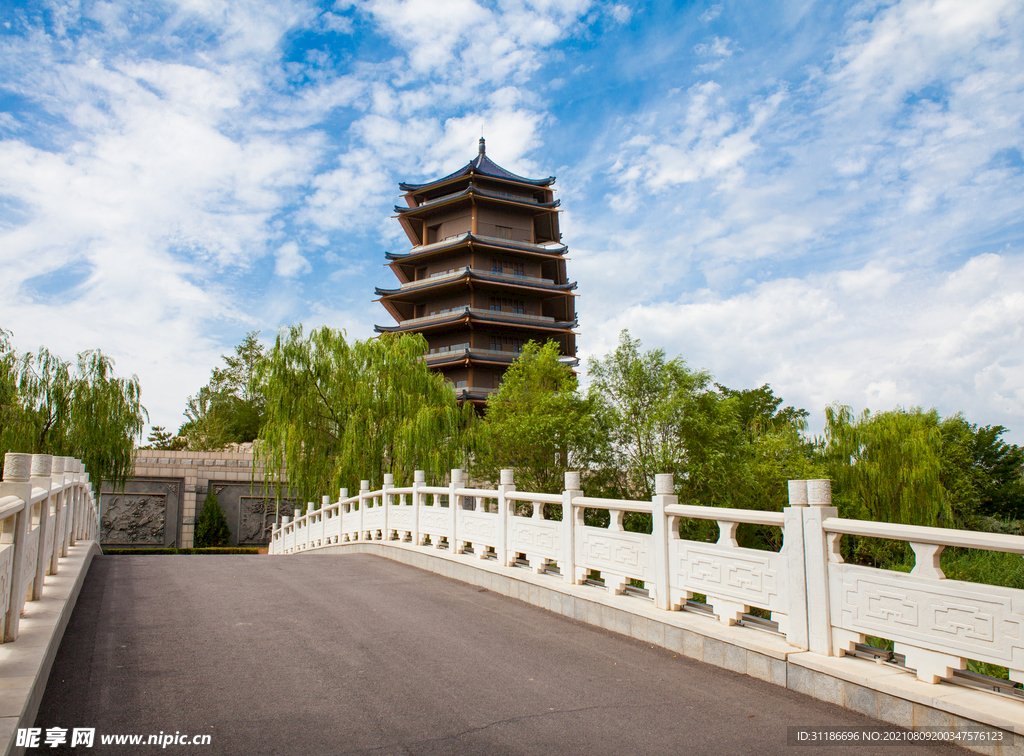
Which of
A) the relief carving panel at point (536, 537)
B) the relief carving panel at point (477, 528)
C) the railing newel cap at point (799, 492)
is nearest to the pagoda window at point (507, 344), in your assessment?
the relief carving panel at point (477, 528)

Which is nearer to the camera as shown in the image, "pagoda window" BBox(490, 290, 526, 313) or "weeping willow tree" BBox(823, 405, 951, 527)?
"weeping willow tree" BBox(823, 405, 951, 527)

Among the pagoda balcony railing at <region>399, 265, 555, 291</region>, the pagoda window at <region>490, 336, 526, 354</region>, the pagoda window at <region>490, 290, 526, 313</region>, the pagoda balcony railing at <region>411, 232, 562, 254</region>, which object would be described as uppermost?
the pagoda balcony railing at <region>411, 232, 562, 254</region>

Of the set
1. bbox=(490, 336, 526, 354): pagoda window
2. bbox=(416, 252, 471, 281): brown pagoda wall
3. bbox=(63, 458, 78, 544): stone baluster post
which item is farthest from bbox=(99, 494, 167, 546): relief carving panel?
bbox=(416, 252, 471, 281): brown pagoda wall

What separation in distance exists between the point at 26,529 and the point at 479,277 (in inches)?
983

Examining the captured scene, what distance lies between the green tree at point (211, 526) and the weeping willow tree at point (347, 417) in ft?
12.9

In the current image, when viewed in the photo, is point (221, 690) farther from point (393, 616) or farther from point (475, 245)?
point (475, 245)

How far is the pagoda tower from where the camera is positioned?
28516mm

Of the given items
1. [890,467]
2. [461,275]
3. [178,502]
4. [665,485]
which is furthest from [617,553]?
[461,275]

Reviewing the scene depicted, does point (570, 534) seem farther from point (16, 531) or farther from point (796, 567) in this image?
point (16, 531)

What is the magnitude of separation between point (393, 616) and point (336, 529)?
8692mm

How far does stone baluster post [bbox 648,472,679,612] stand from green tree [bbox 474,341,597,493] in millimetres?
14830

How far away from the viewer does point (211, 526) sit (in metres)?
21.2

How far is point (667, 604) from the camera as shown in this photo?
4.83 meters

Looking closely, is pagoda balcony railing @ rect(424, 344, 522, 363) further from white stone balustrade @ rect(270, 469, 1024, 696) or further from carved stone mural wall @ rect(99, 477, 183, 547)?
white stone balustrade @ rect(270, 469, 1024, 696)
